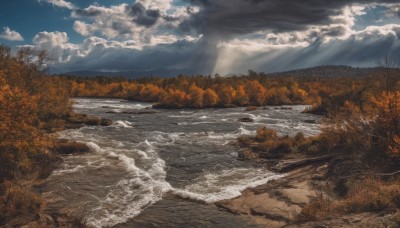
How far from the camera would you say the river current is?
21.5 meters

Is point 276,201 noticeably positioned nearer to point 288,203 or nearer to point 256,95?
point 288,203

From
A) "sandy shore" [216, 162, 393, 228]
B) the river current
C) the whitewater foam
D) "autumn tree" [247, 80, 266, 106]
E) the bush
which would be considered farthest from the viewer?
"autumn tree" [247, 80, 266, 106]

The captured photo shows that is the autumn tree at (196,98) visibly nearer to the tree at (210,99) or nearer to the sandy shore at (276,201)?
the tree at (210,99)

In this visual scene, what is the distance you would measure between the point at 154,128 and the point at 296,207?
35.5 metres

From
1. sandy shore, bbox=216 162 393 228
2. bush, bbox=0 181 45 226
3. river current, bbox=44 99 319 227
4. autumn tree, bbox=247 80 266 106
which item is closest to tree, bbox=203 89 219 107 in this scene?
autumn tree, bbox=247 80 266 106

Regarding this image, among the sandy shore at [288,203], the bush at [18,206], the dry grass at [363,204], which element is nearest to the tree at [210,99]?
the sandy shore at [288,203]

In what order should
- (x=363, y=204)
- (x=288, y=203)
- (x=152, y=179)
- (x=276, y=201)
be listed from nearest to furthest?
(x=363, y=204), (x=288, y=203), (x=276, y=201), (x=152, y=179)

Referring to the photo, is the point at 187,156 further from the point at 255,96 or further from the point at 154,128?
the point at 255,96

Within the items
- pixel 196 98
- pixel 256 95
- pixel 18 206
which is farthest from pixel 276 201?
pixel 256 95

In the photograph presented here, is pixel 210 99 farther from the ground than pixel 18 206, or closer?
farther from the ground

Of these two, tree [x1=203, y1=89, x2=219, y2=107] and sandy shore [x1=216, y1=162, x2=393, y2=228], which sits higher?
tree [x1=203, y1=89, x2=219, y2=107]

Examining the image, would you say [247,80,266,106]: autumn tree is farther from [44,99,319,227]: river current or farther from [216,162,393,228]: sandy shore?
[216,162,393,228]: sandy shore

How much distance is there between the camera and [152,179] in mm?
28688

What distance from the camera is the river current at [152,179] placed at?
2150 cm
